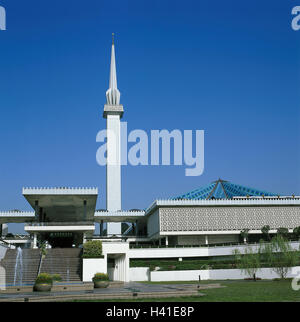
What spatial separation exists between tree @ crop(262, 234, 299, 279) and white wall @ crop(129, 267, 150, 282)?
11.0 meters

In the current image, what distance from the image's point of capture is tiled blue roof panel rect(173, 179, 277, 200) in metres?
63.3

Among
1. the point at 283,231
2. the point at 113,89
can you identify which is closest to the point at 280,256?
the point at 283,231

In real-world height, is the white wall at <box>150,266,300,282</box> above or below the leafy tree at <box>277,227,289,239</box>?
below

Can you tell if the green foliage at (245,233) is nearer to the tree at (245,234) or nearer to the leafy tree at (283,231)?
the tree at (245,234)

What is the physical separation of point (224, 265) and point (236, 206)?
16.0m

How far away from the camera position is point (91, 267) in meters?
29.2

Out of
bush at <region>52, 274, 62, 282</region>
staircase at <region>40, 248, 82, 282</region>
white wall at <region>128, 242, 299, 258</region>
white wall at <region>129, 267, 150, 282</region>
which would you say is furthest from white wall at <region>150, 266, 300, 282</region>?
bush at <region>52, 274, 62, 282</region>

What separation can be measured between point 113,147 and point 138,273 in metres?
36.4

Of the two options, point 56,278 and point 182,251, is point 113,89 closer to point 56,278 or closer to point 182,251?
point 182,251

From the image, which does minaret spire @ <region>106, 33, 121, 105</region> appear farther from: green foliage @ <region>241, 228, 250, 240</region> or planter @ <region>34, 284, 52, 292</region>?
planter @ <region>34, 284, 52, 292</region>

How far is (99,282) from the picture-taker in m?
22.0

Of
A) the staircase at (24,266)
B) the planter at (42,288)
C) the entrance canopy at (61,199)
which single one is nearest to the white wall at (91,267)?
the staircase at (24,266)

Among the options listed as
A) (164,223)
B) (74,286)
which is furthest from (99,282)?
(164,223)

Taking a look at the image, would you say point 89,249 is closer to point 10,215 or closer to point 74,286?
point 74,286
